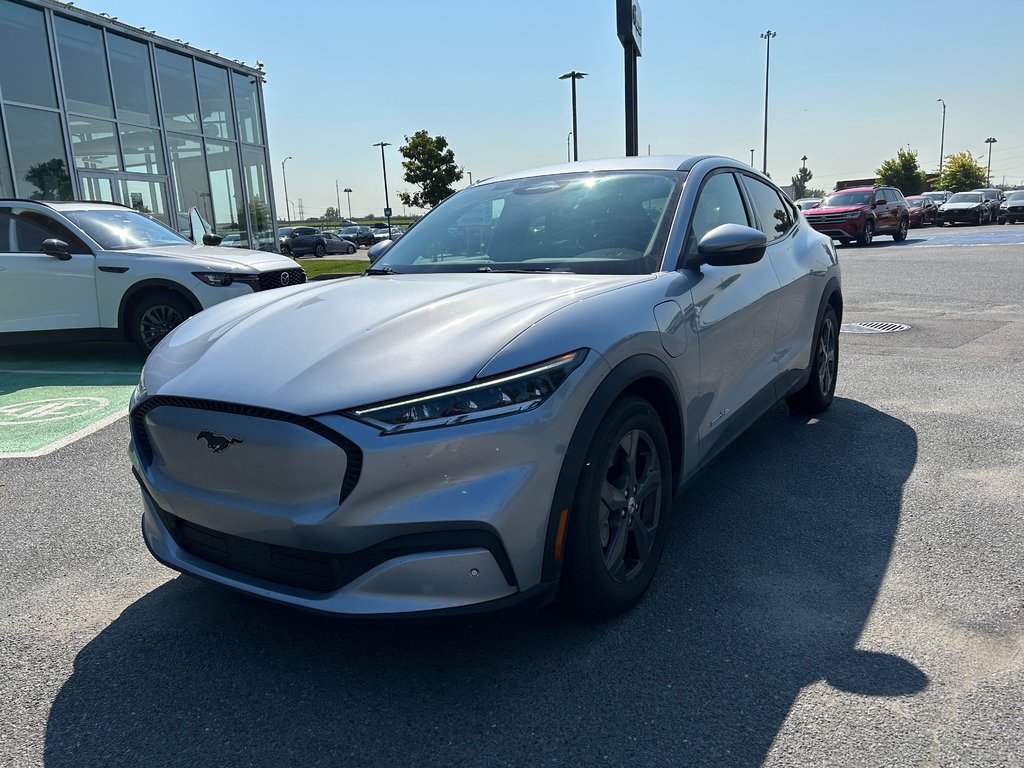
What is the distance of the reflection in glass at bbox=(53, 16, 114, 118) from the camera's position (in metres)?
17.7

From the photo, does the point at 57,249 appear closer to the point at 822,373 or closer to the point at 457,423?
the point at 822,373

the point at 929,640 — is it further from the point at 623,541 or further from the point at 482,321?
the point at 482,321

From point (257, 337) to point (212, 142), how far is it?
72.5 ft

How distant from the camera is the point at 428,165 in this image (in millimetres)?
43062

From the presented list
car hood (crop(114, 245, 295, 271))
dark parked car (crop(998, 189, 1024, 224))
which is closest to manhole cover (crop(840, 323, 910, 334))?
car hood (crop(114, 245, 295, 271))

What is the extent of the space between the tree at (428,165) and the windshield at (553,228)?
39551 millimetres

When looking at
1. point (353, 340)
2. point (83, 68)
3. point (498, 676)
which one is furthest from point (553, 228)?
point (83, 68)

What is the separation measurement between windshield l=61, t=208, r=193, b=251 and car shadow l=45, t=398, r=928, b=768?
6091mm

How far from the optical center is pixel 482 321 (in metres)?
2.52

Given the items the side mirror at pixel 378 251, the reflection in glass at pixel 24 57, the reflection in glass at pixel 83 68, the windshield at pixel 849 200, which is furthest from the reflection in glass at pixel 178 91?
the side mirror at pixel 378 251

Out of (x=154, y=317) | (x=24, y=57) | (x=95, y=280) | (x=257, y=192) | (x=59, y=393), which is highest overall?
(x=24, y=57)

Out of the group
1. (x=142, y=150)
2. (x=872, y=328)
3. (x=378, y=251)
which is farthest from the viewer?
(x=142, y=150)

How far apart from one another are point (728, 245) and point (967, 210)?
38.3 meters

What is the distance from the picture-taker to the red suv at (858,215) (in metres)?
23.6
